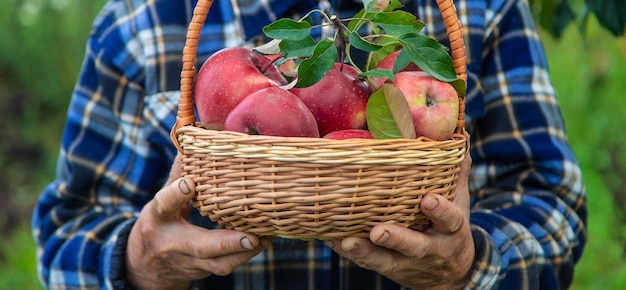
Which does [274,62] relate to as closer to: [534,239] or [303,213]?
[303,213]

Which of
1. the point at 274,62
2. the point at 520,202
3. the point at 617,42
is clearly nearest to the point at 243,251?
the point at 274,62

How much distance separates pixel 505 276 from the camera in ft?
4.16

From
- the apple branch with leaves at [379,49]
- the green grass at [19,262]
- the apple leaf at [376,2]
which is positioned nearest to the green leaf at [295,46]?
the apple branch with leaves at [379,49]

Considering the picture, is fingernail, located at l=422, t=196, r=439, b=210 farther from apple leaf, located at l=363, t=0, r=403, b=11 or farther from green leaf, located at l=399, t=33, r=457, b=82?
apple leaf, located at l=363, t=0, r=403, b=11

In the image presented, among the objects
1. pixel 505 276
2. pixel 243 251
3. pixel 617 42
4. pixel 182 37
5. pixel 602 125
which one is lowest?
pixel 602 125

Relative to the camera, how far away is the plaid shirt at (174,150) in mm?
1376

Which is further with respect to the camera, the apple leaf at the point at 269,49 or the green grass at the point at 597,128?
the green grass at the point at 597,128

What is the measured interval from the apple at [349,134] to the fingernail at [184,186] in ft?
0.66

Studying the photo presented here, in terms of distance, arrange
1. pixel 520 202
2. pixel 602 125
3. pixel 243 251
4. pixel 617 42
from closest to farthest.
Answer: pixel 243 251 → pixel 520 202 → pixel 602 125 → pixel 617 42

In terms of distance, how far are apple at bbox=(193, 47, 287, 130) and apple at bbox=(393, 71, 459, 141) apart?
183 mm

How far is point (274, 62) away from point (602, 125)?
258 centimetres

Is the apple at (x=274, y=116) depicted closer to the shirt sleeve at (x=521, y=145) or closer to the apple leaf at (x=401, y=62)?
the apple leaf at (x=401, y=62)

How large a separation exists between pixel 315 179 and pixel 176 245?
31 cm

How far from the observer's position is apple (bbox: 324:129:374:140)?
37.4 inches
